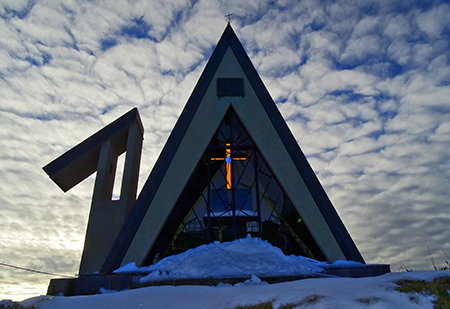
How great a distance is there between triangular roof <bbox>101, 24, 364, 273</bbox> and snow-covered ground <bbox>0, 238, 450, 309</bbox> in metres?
3.09

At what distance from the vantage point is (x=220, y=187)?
13750mm

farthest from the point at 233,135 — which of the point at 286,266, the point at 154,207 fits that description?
the point at 286,266

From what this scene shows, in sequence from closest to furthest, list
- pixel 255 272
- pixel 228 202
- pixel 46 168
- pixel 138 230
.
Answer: pixel 255 272 < pixel 138 230 < pixel 228 202 < pixel 46 168

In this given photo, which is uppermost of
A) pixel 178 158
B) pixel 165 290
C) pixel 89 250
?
pixel 178 158

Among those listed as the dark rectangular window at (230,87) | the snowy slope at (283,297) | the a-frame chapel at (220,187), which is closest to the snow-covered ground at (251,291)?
the snowy slope at (283,297)

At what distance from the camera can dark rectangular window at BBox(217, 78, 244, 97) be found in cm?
1478

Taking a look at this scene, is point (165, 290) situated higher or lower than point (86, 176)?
lower

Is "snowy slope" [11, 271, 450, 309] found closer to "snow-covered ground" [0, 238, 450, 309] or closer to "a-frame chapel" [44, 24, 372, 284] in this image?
"snow-covered ground" [0, 238, 450, 309]

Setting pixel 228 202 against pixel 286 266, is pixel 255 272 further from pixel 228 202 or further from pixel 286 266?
pixel 228 202

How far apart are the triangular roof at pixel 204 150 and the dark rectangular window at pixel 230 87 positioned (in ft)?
0.23

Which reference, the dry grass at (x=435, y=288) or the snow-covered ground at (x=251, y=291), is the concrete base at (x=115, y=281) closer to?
the snow-covered ground at (x=251, y=291)

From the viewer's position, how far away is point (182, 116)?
47.1 feet

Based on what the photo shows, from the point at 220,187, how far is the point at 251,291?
309 inches

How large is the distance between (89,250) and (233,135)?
887 cm
